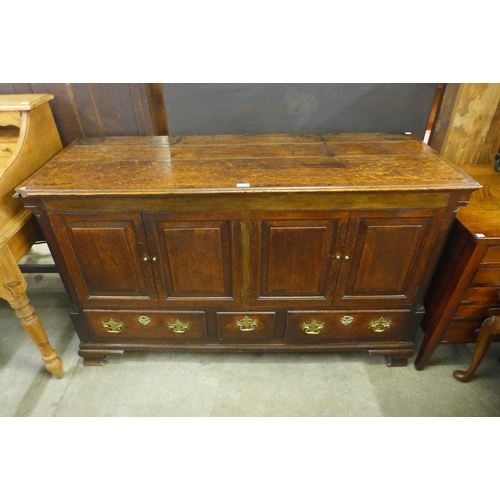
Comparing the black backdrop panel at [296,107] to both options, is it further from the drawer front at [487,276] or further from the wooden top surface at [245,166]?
the drawer front at [487,276]

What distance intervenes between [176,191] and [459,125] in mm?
1436

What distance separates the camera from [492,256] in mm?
1379

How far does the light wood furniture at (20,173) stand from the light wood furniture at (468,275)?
6.02ft

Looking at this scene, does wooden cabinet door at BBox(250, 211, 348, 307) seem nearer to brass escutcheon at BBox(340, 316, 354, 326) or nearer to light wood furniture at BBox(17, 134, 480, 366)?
light wood furniture at BBox(17, 134, 480, 366)

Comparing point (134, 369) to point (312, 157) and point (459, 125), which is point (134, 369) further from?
point (459, 125)

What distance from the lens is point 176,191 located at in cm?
126

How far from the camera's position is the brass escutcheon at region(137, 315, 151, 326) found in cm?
167

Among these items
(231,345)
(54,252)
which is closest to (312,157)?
(231,345)

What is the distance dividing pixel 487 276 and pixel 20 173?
200 centimetres

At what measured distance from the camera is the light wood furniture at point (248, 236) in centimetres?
131

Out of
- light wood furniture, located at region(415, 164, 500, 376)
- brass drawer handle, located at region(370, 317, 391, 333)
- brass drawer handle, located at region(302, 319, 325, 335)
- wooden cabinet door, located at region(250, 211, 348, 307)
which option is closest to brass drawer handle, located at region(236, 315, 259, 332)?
wooden cabinet door, located at region(250, 211, 348, 307)

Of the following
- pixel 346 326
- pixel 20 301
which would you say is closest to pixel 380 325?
pixel 346 326

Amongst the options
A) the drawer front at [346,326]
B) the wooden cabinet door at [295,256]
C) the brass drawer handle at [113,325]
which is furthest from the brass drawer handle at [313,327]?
the brass drawer handle at [113,325]

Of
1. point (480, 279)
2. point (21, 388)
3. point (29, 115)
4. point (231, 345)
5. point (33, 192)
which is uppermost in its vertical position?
point (29, 115)
